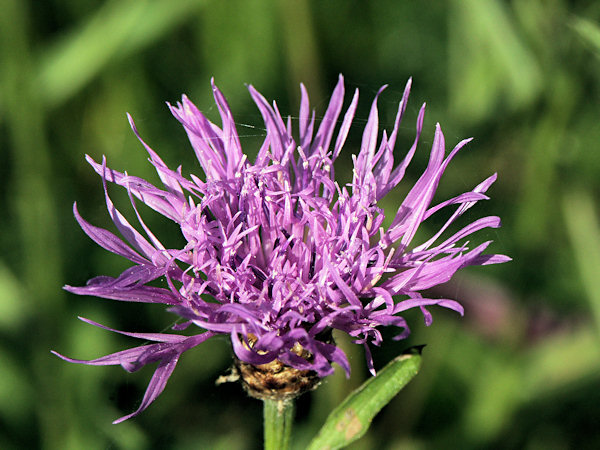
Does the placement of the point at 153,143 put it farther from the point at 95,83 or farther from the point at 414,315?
the point at 414,315

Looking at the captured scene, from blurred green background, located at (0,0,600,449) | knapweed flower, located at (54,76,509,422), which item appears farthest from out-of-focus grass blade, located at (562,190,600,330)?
knapweed flower, located at (54,76,509,422)

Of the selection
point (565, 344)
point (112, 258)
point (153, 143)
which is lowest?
point (565, 344)

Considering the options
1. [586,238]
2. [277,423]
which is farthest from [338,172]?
[277,423]

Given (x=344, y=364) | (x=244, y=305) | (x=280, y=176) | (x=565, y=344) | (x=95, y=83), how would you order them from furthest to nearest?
(x=95, y=83) → (x=565, y=344) → (x=280, y=176) → (x=244, y=305) → (x=344, y=364)

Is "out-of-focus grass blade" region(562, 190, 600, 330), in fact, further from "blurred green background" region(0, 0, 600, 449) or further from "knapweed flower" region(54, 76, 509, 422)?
"knapweed flower" region(54, 76, 509, 422)

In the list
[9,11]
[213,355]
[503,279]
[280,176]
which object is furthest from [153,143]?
[503,279]

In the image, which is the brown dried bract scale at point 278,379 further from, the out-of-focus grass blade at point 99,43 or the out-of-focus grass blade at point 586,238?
the out-of-focus grass blade at point 99,43

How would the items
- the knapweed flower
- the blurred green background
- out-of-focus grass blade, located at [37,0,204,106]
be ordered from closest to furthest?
the knapweed flower, the blurred green background, out-of-focus grass blade, located at [37,0,204,106]
